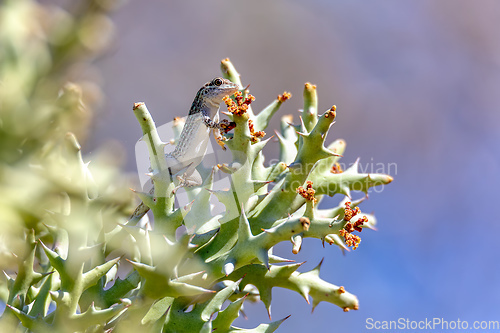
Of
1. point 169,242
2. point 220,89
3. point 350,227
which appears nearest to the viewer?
point 169,242

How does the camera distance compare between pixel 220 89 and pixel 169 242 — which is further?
pixel 220 89

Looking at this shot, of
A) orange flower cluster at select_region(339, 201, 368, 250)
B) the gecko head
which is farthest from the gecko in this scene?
orange flower cluster at select_region(339, 201, 368, 250)

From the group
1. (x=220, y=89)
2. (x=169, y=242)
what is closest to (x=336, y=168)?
(x=220, y=89)

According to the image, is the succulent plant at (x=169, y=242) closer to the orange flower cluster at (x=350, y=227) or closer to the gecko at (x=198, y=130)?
the orange flower cluster at (x=350, y=227)

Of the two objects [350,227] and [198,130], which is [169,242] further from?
[198,130]

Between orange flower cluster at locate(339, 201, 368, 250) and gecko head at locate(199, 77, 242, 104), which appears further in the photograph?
gecko head at locate(199, 77, 242, 104)

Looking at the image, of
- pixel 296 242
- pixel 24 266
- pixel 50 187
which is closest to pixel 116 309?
pixel 24 266

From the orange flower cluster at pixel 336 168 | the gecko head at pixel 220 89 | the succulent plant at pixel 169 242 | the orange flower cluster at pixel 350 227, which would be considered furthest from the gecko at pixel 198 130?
the orange flower cluster at pixel 350 227

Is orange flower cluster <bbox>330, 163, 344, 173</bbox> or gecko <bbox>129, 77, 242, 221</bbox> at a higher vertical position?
orange flower cluster <bbox>330, 163, 344, 173</bbox>

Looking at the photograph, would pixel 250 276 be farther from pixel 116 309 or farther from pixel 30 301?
pixel 30 301

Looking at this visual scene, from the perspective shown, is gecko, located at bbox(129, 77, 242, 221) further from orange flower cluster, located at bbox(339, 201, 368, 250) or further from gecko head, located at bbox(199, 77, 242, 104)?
orange flower cluster, located at bbox(339, 201, 368, 250)
